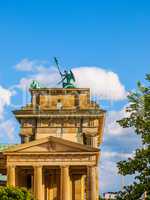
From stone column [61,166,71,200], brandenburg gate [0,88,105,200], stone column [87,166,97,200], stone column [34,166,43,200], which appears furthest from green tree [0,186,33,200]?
brandenburg gate [0,88,105,200]

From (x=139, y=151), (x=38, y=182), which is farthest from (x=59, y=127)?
(x=139, y=151)

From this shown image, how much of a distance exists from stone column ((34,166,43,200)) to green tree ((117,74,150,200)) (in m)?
64.5

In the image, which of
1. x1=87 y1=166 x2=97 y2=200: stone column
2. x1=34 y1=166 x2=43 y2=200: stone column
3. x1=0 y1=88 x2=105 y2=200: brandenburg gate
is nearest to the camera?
x1=34 y1=166 x2=43 y2=200: stone column

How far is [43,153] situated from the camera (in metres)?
102

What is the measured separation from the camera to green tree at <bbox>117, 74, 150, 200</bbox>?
36.2 meters

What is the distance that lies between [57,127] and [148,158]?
79289 mm

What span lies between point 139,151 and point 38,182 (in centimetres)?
6668

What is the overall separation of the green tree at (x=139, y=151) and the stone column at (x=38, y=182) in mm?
64515

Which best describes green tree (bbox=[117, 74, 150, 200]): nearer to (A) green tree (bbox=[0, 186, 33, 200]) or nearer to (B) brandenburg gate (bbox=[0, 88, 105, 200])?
(A) green tree (bbox=[0, 186, 33, 200])

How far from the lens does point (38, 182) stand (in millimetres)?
102062

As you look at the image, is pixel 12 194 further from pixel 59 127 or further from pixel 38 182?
pixel 59 127

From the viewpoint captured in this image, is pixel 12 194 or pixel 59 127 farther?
pixel 59 127

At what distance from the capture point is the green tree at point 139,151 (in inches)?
1425

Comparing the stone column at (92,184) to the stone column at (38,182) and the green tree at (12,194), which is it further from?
the green tree at (12,194)
